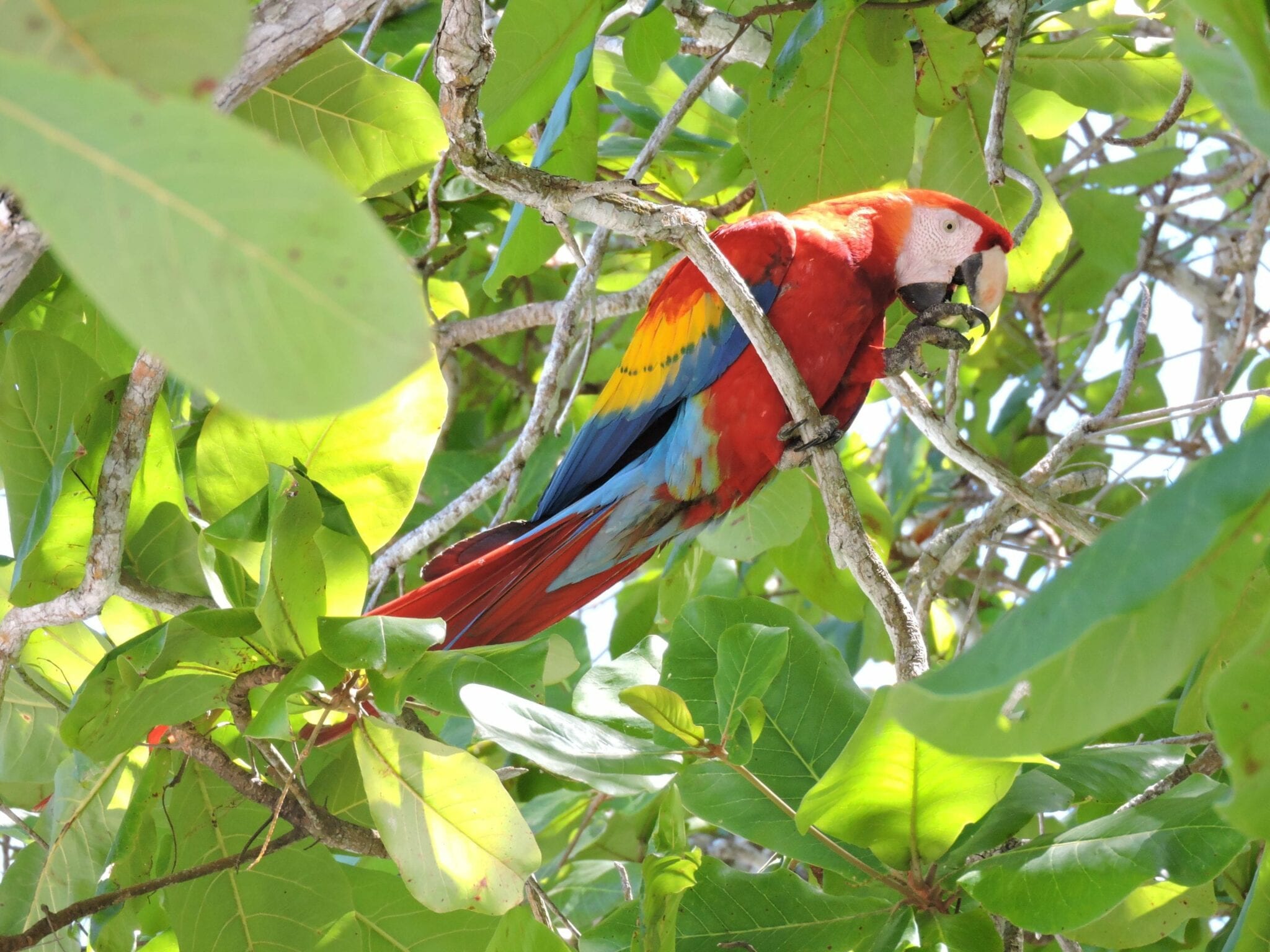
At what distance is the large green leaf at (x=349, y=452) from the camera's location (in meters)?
0.96

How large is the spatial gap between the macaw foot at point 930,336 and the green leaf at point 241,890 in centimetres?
95

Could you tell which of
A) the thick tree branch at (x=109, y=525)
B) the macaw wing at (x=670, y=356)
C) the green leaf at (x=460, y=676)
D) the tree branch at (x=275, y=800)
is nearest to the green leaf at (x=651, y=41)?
the macaw wing at (x=670, y=356)

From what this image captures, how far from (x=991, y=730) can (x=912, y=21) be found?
108cm

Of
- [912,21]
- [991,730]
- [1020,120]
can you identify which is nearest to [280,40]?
[991,730]

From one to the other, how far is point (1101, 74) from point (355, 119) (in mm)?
1015

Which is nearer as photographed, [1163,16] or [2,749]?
[2,749]

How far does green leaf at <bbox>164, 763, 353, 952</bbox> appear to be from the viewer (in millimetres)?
949

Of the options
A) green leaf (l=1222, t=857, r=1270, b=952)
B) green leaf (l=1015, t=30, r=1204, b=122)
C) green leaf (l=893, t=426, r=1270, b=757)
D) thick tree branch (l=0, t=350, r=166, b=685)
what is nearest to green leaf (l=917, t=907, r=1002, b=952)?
green leaf (l=1222, t=857, r=1270, b=952)

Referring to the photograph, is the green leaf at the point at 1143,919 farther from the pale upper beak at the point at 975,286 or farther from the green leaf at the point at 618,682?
the pale upper beak at the point at 975,286

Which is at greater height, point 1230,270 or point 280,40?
point 280,40

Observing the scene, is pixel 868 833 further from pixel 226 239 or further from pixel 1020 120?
pixel 1020 120

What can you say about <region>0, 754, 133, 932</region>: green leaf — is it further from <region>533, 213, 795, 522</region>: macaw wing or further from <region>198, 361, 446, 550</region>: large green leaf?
<region>533, 213, 795, 522</region>: macaw wing

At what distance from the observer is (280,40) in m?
0.79

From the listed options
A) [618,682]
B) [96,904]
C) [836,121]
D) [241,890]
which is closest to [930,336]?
[836,121]
